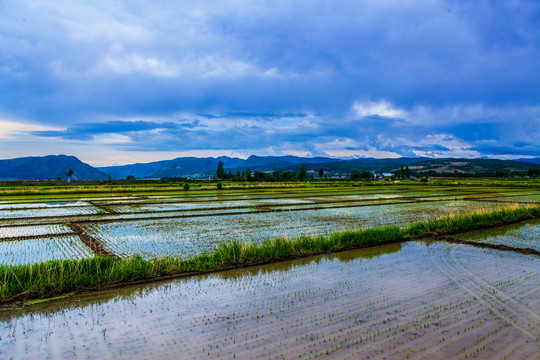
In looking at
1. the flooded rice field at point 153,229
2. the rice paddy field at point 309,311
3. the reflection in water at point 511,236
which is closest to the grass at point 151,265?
the rice paddy field at point 309,311

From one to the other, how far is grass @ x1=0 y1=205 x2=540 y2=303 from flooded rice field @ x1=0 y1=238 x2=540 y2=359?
0.52 metres

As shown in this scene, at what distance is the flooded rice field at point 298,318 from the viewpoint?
4840mm

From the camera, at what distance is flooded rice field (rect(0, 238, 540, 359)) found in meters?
4.84

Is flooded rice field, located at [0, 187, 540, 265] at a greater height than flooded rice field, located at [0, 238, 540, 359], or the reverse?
flooded rice field, located at [0, 187, 540, 265]

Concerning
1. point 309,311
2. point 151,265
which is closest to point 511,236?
point 309,311

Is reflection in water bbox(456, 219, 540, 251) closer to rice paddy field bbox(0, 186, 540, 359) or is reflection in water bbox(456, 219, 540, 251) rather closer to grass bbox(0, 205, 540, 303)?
rice paddy field bbox(0, 186, 540, 359)

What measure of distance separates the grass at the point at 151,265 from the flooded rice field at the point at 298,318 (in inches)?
20.6

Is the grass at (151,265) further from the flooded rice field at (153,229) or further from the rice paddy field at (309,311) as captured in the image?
the flooded rice field at (153,229)

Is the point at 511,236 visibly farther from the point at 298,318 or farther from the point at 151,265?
the point at 151,265

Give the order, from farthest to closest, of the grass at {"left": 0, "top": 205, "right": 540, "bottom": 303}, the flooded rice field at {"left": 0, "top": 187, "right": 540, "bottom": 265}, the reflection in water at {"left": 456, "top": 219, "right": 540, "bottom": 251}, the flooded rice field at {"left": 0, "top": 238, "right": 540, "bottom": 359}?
the reflection in water at {"left": 456, "top": 219, "right": 540, "bottom": 251}
the flooded rice field at {"left": 0, "top": 187, "right": 540, "bottom": 265}
the grass at {"left": 0, "top": 205, "right": 540, "bottom": 303}
the flooded rice field at {"left": 0, "top": 238, "right": 540, "bottom": 359}

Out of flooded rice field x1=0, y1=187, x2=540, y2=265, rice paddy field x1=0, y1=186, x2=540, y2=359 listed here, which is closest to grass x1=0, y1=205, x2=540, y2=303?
rice paddy field x1=0, y1=186, x2=540, y2=359

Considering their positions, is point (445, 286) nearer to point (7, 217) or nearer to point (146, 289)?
point (146, 289)

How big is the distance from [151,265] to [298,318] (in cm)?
434

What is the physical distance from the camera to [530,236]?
45.0 ft
